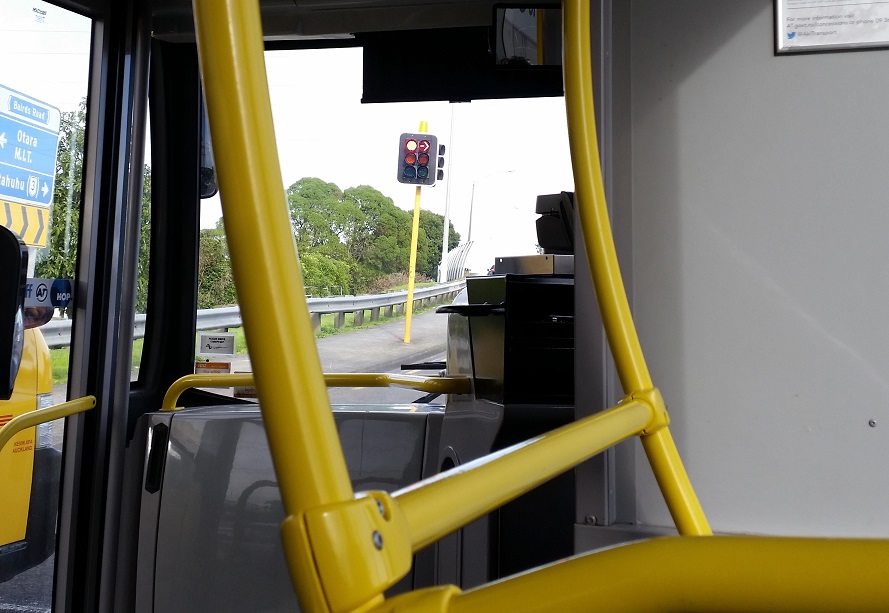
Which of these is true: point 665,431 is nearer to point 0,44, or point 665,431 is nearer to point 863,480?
point 863,480

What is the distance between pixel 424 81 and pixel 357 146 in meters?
0.30

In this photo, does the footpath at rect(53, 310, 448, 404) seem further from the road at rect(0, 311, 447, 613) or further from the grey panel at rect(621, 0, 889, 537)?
the grey panel at rect(621, 0, 889, 537)

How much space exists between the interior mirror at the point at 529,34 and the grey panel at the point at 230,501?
1.02 m

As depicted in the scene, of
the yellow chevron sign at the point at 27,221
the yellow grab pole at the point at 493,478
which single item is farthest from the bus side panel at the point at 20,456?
the yellow grab pole at the point at 493,478

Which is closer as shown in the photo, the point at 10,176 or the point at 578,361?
the point at 578,361

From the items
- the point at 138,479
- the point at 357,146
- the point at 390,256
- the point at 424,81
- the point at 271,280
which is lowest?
the point at 138,479

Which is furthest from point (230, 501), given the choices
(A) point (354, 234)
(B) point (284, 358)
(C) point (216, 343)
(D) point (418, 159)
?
(B) point (284, 358)

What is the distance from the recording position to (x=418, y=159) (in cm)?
240

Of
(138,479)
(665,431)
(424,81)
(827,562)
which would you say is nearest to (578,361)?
(665,431)

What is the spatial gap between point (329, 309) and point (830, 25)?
1.58m

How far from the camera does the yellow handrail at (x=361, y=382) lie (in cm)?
222

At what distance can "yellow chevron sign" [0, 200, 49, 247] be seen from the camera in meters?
2.24

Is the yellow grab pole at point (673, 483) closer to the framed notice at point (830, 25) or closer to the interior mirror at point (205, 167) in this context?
the framed notice at point (830, 25)

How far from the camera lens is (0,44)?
2172 millimetres
